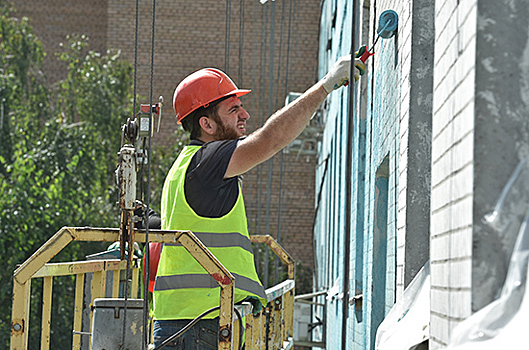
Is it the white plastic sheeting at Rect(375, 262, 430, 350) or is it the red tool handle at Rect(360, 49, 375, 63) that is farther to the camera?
the red tool handle at Rect(360, 49, 375, 63)

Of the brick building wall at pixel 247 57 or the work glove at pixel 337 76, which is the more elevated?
the brick building wall at pixel 247 57

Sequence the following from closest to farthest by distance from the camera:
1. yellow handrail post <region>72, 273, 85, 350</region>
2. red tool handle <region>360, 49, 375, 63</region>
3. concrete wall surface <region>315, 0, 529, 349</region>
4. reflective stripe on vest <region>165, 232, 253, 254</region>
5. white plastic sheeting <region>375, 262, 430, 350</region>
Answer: concrete wall surface <region>315, 0, 529, 349</region> < white plastic sheeting <region>375, 262, 430, 350</region> < reflective stripe on vest <region>165, 232, 253, 254</region> < red tool handle <region>360, 49, 375, 63</region> < yellow handrail post <region>72, 273, 85, 350</region>

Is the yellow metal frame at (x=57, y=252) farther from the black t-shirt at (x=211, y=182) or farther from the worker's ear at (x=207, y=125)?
the worker's ear at (x=207, y=125)

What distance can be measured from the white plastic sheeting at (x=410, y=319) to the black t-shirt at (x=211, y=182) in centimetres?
99

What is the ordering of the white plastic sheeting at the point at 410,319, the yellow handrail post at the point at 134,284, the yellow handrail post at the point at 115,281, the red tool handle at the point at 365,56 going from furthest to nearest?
the yellow handrail post at the point at 134,284, the yellow handrail post at the point at 115,281, the red tool handle at the point at 365,56, the white plastic sheeting at the point at 410,319

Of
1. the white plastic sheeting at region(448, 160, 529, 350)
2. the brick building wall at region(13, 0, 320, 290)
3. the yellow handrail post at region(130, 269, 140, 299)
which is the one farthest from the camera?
the brick building wall at region(13, 0, 320, 290)

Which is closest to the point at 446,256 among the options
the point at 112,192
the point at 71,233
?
the point at 71,233

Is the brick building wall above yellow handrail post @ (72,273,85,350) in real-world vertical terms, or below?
above

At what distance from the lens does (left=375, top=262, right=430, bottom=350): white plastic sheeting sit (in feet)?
7.87

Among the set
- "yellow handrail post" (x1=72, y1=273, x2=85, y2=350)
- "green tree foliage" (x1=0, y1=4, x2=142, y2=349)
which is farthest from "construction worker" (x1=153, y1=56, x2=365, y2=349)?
"green tree foliage" (x1=0, y1=4, x2=142, y2=349)

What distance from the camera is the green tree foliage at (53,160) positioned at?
37.7 feet

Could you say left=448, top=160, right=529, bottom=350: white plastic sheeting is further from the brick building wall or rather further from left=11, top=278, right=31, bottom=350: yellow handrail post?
the brick building wall

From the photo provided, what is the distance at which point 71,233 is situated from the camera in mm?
3254

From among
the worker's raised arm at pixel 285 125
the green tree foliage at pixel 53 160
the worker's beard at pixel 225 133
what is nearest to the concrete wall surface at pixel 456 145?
the worker's raised arm at pixel 285 125
